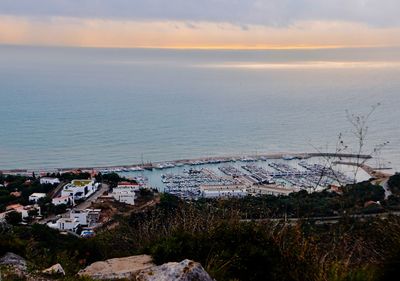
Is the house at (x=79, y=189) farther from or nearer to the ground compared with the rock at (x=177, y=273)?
nearer to the ground

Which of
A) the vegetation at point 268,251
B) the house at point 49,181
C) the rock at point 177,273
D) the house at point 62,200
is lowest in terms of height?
the house at point 62,200

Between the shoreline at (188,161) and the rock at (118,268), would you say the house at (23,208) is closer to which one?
the shoreline at (188,161)

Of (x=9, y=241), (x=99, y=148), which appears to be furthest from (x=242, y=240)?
(x=99, y=148)

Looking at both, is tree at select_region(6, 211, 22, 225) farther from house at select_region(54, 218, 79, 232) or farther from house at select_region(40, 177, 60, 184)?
house at select_region(40, 177, 60, 184)

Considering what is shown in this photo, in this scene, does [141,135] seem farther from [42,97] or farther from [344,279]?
[344,279]

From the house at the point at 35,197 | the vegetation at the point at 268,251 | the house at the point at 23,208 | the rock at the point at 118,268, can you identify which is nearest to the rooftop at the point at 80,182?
the house at the point at 35,197

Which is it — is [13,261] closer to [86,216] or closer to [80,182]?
[86,216]

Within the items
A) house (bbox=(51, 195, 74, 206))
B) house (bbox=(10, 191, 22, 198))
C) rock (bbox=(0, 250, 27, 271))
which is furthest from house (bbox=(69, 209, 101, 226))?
rock (bbox=(0, 250, 27, 271))
